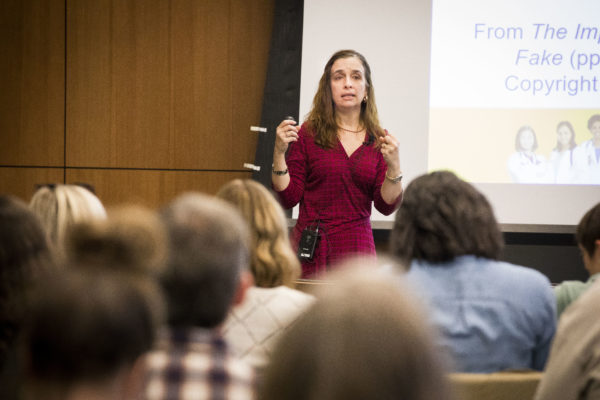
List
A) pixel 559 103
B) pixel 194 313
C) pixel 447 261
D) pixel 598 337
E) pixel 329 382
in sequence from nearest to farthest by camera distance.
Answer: pixel 329 382 < pixel 194 313 < pixel 598 337 < pixel 447 261 < pixel 559 103

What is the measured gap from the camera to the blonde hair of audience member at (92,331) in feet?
2.49

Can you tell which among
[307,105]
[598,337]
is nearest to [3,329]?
[598,337]

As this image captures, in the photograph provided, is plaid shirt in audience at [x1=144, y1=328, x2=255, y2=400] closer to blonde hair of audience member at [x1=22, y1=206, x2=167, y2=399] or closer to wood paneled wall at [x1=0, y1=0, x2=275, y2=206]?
blonde hair of audience member at [x1=22, y1=206, x2=167, y2=399]

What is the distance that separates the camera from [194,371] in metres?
1.05

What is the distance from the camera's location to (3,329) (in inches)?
53.9

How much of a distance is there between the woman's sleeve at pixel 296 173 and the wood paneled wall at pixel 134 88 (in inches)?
66.5

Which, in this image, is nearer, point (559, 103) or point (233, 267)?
point (233, 267)

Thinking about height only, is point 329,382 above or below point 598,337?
above

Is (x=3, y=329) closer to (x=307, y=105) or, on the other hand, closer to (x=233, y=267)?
(x=233, y=267)

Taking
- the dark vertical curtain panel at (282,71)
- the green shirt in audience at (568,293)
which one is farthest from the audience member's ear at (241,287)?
the dark vertical curtain panel at (282,71)

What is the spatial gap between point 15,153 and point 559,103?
139 inches

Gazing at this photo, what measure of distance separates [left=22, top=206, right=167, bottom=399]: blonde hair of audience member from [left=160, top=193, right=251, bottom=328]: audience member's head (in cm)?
25

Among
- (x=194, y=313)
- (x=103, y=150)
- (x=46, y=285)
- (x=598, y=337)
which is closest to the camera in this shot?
(x=46, y=285)

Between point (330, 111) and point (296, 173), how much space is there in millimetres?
318
